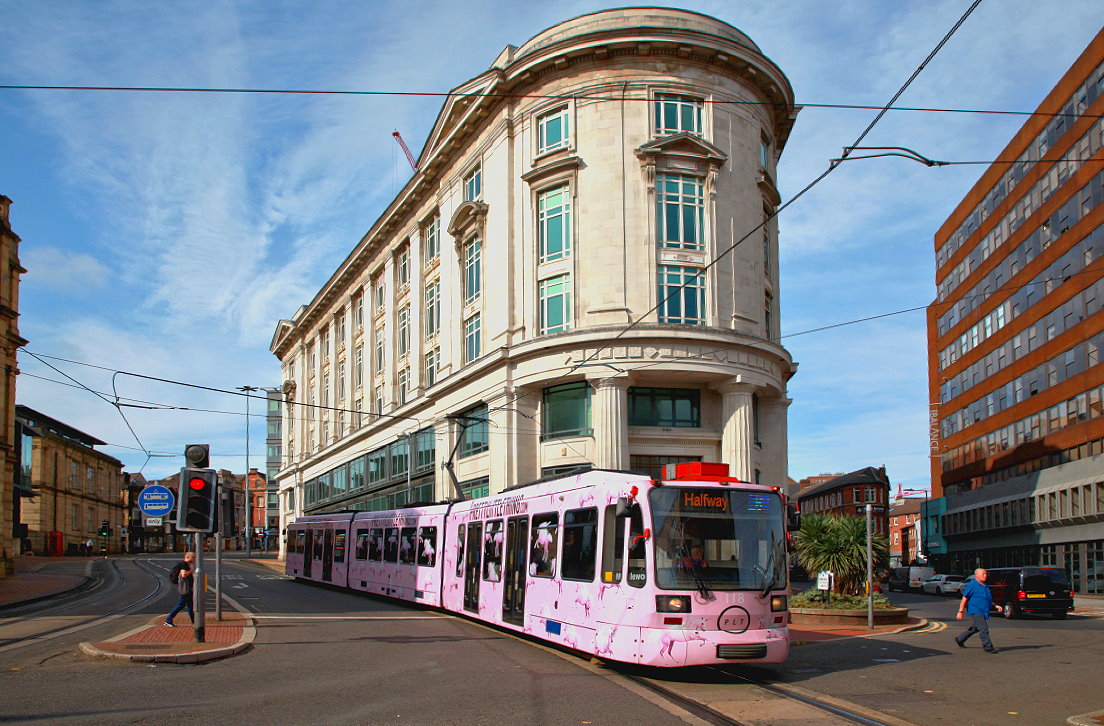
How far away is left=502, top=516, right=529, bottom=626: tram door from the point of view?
18.1 m

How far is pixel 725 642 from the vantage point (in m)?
13.2

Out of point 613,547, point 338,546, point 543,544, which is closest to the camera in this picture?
point 613,547

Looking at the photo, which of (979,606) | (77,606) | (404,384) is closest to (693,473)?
(979,606)

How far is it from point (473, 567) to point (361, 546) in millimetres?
11314

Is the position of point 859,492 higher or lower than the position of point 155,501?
lower

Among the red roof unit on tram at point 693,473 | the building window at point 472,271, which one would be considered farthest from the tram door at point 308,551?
the red roof unit on tram at point 693,473

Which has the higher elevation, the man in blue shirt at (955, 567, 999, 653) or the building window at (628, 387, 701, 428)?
the building window at (628, 387, 701, 428)

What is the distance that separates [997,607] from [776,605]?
20504mm

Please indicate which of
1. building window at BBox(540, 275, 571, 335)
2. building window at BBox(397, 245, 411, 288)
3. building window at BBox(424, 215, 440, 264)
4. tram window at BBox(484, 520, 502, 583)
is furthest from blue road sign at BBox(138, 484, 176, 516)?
building window at BBox(397, 245, 411, 288)

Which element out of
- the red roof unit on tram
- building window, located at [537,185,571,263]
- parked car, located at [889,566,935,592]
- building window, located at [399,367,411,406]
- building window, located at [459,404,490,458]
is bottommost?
parked car, located at [889,566,935,592]

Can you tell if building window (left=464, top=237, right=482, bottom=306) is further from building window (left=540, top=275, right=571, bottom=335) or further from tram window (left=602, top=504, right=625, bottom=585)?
tram window (left=602, top=504, right=625, bottom=585)

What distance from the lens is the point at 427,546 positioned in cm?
2577

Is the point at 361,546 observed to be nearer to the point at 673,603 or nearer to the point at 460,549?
the point at 460,549

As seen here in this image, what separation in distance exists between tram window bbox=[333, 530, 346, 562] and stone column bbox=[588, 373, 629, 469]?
925cm
